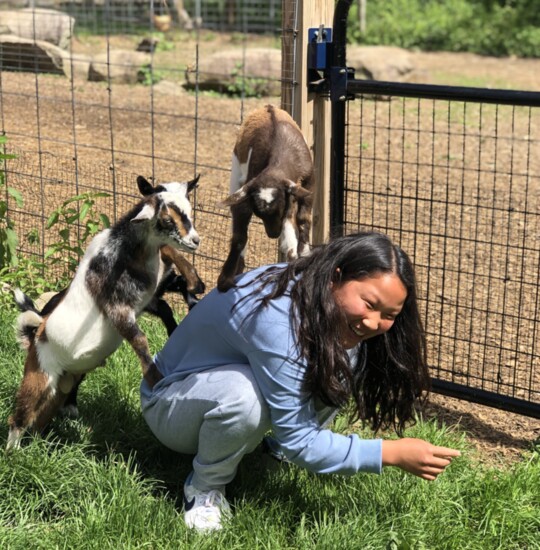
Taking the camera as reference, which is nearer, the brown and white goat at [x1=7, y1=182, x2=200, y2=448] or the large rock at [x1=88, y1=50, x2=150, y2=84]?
the brown and white goat at [x1=7, y1=182, x2=200, y2=448]

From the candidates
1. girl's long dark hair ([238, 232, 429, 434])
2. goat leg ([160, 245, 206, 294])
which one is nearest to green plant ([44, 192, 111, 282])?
goat leg ([160, 245, 206, 294])

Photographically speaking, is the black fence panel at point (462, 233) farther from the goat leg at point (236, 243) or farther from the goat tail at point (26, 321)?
the goat tail at point (26, 321)

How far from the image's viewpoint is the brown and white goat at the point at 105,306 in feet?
10.5

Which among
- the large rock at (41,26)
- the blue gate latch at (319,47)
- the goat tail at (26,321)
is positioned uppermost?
the large rock at (41,26)

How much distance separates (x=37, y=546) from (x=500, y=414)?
2.38 meters

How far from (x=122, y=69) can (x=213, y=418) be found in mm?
9905

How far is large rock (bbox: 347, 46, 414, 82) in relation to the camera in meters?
13.4

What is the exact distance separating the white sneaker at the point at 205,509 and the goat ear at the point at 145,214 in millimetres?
976

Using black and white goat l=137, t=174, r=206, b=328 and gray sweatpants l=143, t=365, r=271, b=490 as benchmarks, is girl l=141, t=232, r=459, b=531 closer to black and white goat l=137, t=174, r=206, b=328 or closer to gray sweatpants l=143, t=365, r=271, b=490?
gray sweatpants l=143, t=365, r=271, b=490

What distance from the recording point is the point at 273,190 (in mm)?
3029

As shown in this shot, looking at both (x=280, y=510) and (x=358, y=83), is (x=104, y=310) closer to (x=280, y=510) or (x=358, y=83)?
(x=280, y=510)

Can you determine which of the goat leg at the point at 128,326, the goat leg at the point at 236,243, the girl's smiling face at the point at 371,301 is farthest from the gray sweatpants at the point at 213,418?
the girl's smiling face at the point at 371,301

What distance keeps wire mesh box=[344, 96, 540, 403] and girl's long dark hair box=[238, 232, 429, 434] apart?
0.96 metres

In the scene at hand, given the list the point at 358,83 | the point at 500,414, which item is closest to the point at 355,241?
the point at 358,83
